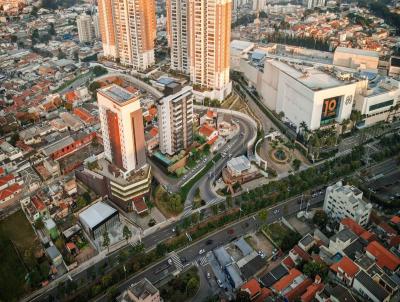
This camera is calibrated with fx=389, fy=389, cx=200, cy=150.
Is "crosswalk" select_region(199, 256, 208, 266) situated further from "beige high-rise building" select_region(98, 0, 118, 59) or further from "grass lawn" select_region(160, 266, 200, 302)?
"beige high-rise building" select_region(98, 0, 118, 59)

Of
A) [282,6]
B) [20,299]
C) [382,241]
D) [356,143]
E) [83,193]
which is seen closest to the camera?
[20,299]

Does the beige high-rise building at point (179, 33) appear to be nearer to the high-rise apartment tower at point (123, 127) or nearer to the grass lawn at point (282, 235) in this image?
the high-rise apartment tower at point (123, 127)

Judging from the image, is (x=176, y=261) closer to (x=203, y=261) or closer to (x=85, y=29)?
(x=203, y=261)

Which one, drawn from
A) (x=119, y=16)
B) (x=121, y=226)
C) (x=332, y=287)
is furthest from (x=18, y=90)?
(x=332, y=287)

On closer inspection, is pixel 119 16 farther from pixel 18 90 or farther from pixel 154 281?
pixel 154 281

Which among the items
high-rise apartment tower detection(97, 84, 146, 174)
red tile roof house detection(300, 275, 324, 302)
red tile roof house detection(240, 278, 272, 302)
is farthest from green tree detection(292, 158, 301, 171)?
red tile roof house detection(240, 278, 272, 302)

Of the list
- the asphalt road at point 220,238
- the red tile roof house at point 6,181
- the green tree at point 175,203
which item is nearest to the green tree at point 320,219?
the asphalt road at point 220,238
